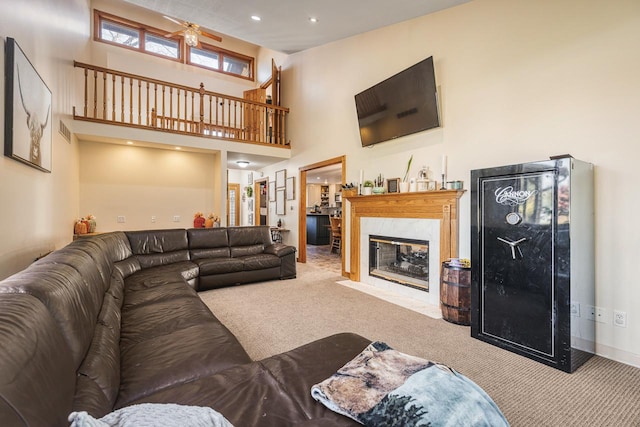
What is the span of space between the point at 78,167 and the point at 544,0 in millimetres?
6829

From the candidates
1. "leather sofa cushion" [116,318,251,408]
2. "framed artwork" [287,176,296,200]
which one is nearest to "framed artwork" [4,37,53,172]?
"leather sofa cushion" [116,318,251,408]

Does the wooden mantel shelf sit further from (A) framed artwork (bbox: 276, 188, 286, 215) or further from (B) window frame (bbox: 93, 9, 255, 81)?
(B) window frame (bbox: 93, 9, 255, 81)

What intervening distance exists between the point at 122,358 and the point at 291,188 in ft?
17.6

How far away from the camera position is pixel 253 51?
884 centimetres

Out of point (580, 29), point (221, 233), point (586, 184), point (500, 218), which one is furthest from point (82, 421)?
point (221, 233)

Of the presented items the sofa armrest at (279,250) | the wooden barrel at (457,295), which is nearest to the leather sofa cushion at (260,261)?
the sofa armrest at (279,250)

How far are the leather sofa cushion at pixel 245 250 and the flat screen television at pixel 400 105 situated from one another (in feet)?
7.96

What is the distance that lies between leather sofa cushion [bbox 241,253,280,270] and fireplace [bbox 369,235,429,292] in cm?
151

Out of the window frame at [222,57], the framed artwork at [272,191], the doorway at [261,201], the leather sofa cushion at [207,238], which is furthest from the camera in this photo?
the doorway at [261,201]

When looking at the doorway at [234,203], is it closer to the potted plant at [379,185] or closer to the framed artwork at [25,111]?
the potted plant at [379,185]

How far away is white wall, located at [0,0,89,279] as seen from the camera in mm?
1982

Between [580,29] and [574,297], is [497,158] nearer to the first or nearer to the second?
[580,29]

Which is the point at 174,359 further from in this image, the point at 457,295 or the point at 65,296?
the point at 457,295

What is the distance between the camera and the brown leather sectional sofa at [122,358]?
2.23 feet
